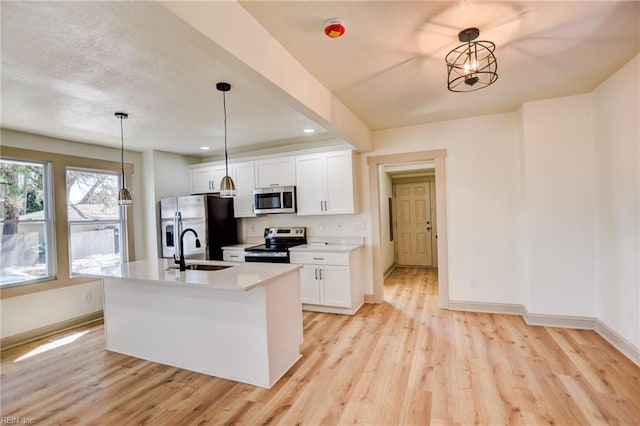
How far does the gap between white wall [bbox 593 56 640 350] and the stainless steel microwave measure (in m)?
3.50

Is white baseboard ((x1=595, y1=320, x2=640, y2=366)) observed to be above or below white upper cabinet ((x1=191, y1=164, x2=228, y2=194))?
below

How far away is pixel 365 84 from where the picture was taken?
2.71 m

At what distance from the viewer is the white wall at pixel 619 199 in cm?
248

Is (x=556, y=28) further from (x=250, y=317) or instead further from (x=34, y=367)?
(x=34, y=367)

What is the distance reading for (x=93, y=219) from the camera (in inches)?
168

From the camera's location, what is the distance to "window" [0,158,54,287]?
136 inches

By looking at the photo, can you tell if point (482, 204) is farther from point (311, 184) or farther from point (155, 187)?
point (155, 187)

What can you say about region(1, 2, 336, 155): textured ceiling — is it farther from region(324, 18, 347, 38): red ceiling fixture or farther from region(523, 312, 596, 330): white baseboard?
region(523, 312, 596, 330): white baseboard

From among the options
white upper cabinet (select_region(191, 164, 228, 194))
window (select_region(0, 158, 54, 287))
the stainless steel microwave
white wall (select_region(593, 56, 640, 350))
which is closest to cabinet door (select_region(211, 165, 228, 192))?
white upper cabinet (select_region(191, 164, 228, 194))

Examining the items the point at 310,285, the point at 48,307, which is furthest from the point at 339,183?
the point at 48,307

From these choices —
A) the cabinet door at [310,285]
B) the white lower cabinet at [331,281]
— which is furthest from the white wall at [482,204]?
the cabinet door at [310,285]

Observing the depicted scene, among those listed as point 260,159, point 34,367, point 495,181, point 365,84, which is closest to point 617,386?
point 495,181

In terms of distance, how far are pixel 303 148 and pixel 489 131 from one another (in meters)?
2.51

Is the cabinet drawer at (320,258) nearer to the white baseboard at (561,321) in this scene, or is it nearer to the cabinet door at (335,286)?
the cabinet door at (335,286)
